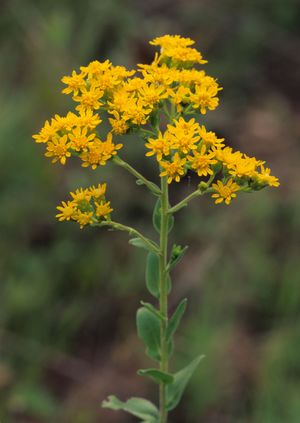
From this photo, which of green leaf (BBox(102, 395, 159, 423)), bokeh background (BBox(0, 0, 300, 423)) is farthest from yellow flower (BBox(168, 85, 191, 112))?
bokeh background (BBox(0, 0, 300, 423))

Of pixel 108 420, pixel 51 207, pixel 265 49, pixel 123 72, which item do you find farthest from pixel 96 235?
pixel 265 49

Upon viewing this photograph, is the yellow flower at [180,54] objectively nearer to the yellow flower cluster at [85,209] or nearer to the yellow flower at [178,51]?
the yellow flower at [178,51]

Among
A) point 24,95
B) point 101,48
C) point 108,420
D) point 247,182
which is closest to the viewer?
point 247,182

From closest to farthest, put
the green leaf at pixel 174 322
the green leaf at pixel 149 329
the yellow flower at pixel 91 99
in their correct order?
the yellow flower at pixel 91 99
the green leaf at pixel 174 322
the green leaf at pixel 149 329

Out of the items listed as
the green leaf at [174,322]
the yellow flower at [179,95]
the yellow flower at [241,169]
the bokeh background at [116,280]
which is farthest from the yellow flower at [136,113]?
the bokeh background at [116,280]

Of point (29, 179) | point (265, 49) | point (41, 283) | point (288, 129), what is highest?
point (265, 49)

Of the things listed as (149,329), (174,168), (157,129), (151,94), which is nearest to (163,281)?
(149,329)

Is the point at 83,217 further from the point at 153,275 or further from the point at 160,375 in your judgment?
the point at 160,375

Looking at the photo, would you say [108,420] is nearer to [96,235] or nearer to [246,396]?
[246,396]
